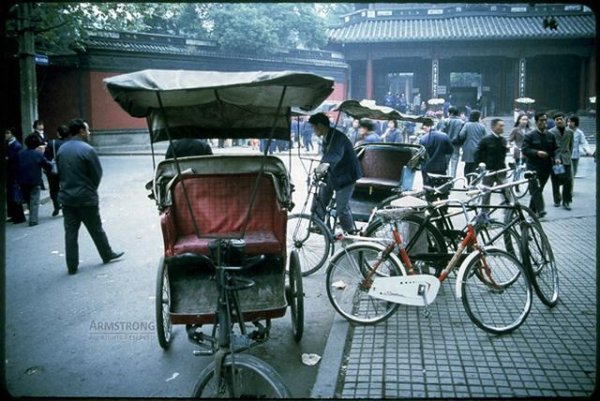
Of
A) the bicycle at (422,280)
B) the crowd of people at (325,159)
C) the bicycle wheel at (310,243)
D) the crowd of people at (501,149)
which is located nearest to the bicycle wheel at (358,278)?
the bicycle at (422,280)

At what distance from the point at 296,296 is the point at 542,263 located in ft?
8.57

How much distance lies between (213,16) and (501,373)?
25.1 meters

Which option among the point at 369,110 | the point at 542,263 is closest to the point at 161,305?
the point at 542,263

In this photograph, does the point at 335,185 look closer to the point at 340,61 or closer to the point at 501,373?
the point at 501,373

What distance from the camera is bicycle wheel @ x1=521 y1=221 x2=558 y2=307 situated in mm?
5176

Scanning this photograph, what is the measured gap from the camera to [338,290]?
5586 millimetres

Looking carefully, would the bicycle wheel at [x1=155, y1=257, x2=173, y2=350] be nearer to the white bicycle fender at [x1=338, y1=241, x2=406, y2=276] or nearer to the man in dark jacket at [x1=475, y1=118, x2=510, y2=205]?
the white bicycle fender at [x1=338, y1=241, x2=406, y2=276]

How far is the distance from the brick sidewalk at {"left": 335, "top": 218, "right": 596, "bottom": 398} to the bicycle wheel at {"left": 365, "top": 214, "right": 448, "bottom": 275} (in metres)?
0.45

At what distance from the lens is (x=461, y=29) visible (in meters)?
28.1

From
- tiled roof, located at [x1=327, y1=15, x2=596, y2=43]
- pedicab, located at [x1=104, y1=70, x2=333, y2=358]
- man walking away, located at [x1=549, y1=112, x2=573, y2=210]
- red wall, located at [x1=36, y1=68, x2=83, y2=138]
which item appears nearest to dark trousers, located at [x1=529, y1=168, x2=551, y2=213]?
man walking away, located at [x1=549, y1=112, x2=573, y2=210]

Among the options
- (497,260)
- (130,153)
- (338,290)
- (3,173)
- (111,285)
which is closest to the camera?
(3,173)

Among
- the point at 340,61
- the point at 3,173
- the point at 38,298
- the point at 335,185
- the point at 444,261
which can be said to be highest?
the point at 340,61

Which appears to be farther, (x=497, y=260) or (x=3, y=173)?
(x=497, y=260)

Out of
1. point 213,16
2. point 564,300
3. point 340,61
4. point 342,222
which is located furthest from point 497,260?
point 340,61
